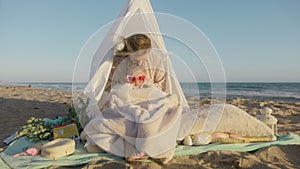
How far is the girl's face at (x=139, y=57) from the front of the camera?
2898 millimetres

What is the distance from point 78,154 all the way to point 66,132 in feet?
2.11

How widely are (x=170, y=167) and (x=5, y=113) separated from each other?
157 inches

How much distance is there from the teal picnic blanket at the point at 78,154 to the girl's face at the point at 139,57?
1020mm

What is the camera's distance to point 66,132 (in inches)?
118

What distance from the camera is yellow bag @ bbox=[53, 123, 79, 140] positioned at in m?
2.97

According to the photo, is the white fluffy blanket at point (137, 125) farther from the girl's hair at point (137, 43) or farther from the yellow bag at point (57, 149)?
the girl's hair at point (137, 43)

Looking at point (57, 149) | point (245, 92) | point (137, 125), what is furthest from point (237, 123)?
point (245, 92)

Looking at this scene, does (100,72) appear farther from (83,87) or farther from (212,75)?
(212,75)

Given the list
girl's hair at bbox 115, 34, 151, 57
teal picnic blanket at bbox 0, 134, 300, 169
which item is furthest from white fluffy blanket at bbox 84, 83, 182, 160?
girl's hair at bbox 115, 34, 151, 57

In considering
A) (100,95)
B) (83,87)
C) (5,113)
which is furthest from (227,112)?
(5,113)

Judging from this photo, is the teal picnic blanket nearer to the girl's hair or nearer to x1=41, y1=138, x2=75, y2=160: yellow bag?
x1=41, y1=138, x2=75, y2=160: yellow bag

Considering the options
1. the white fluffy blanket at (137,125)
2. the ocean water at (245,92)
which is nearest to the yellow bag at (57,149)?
the white fluffy blanket at (137,125)

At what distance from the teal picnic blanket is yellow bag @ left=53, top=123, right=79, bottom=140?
0.21 meters

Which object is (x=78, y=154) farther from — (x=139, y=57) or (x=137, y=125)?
(x=139, y=57)
